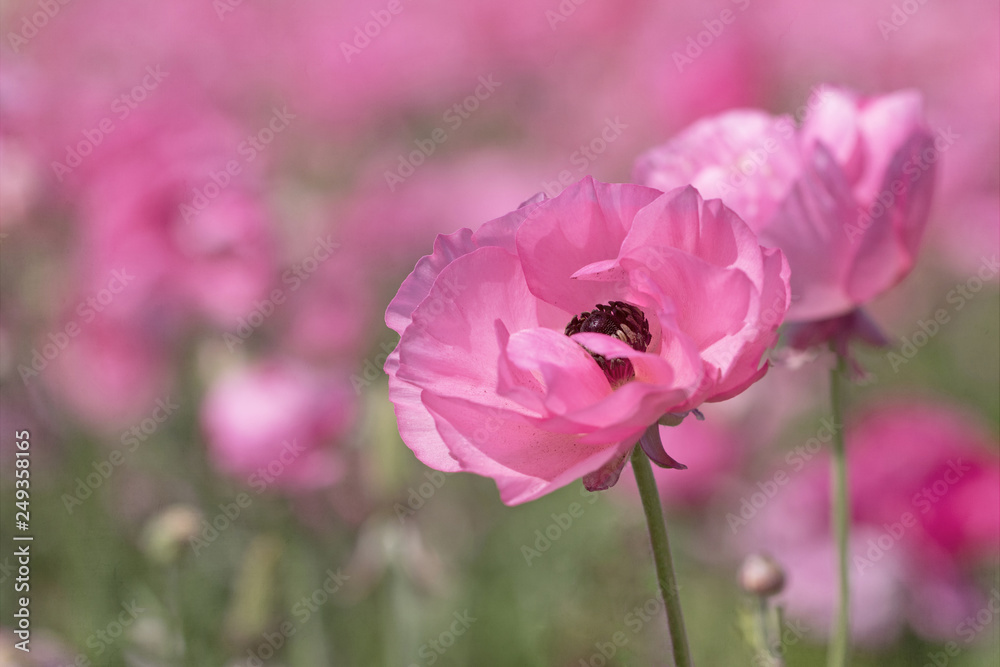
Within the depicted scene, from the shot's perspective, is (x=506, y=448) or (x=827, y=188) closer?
(x=506, y=448)

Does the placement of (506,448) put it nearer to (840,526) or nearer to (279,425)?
(840,526)

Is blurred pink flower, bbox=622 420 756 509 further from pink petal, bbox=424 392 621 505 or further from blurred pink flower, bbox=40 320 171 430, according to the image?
pink petal, bbox=424 392 621 505

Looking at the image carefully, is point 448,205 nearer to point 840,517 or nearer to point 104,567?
point 104,567

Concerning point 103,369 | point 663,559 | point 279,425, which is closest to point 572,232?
point 663,559

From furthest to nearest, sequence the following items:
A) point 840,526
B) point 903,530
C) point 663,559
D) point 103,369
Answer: point 103,369
point 903,530
point 840,526
point 663,559

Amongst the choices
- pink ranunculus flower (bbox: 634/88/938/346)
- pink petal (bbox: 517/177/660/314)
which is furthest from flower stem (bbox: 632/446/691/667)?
pink ranunculus flower (bbox: 634/88/938/346)

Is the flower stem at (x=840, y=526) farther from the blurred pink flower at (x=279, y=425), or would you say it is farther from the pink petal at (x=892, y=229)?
the blurred pink flower at (x=279, y=425)
